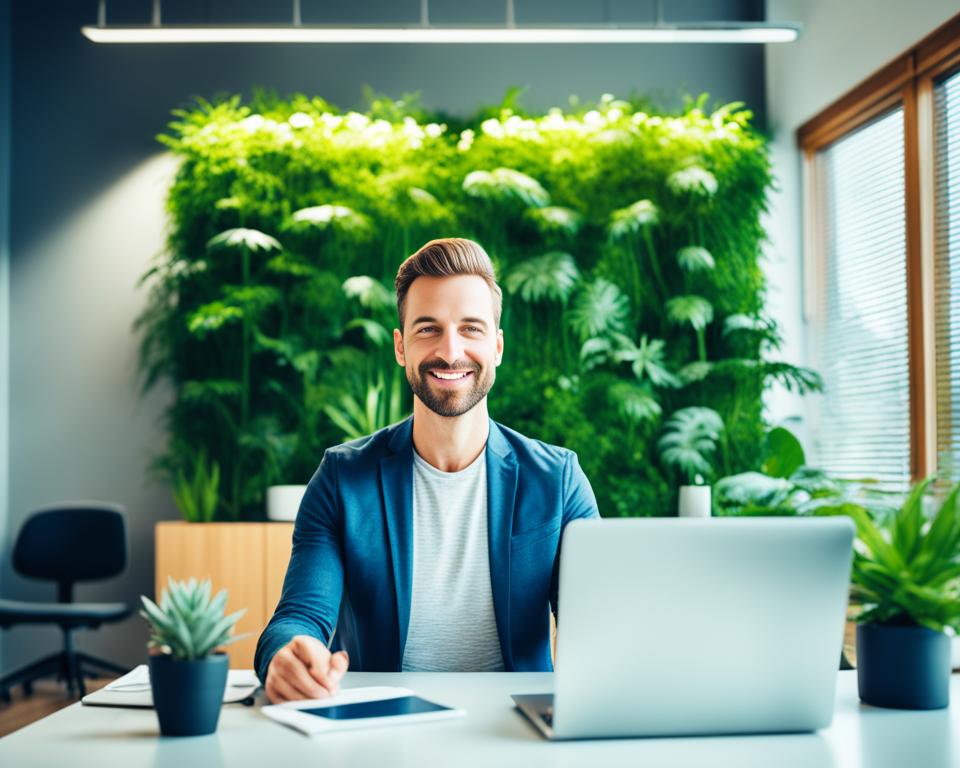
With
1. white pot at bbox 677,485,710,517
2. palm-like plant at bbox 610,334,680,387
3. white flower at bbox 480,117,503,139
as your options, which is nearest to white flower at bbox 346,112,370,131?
white flower at bbox 480,117,503,139

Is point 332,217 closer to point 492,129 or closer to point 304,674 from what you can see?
point 492,129

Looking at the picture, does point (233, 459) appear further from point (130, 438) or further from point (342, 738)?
point (342, 738)

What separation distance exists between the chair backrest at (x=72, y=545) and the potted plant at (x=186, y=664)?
3.72 metres

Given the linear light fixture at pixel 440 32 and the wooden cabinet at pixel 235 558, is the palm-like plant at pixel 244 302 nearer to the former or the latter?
the wooden cabinet at pixel 235 558

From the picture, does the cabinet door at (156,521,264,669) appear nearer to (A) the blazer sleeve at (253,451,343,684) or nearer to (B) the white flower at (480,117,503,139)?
(B) the white flower at (480,117,503,139)

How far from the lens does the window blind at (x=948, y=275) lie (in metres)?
3.62

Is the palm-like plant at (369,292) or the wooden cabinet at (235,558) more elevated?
the palm-like plant at (369,292)

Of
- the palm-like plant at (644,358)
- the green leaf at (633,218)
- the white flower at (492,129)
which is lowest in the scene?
the palm-like plant at (644,358)

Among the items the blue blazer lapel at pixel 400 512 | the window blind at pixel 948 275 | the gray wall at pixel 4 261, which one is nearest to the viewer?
the blue blazer lapel at pixel 400 512

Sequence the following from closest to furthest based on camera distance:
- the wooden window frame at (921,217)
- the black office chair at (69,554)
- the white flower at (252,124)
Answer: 1. the wooden window frame at (921,217)
2. the black office chair at (69,554)
3. the white flower at (252,124)

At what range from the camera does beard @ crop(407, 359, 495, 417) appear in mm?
1938

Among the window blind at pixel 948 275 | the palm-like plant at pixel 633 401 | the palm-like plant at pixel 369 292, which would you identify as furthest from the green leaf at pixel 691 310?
the palm-like plant at pixel 369 292

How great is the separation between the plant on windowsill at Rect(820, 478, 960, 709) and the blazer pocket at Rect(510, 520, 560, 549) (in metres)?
0.65

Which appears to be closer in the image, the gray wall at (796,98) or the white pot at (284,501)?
the gray wall at (796,98)
